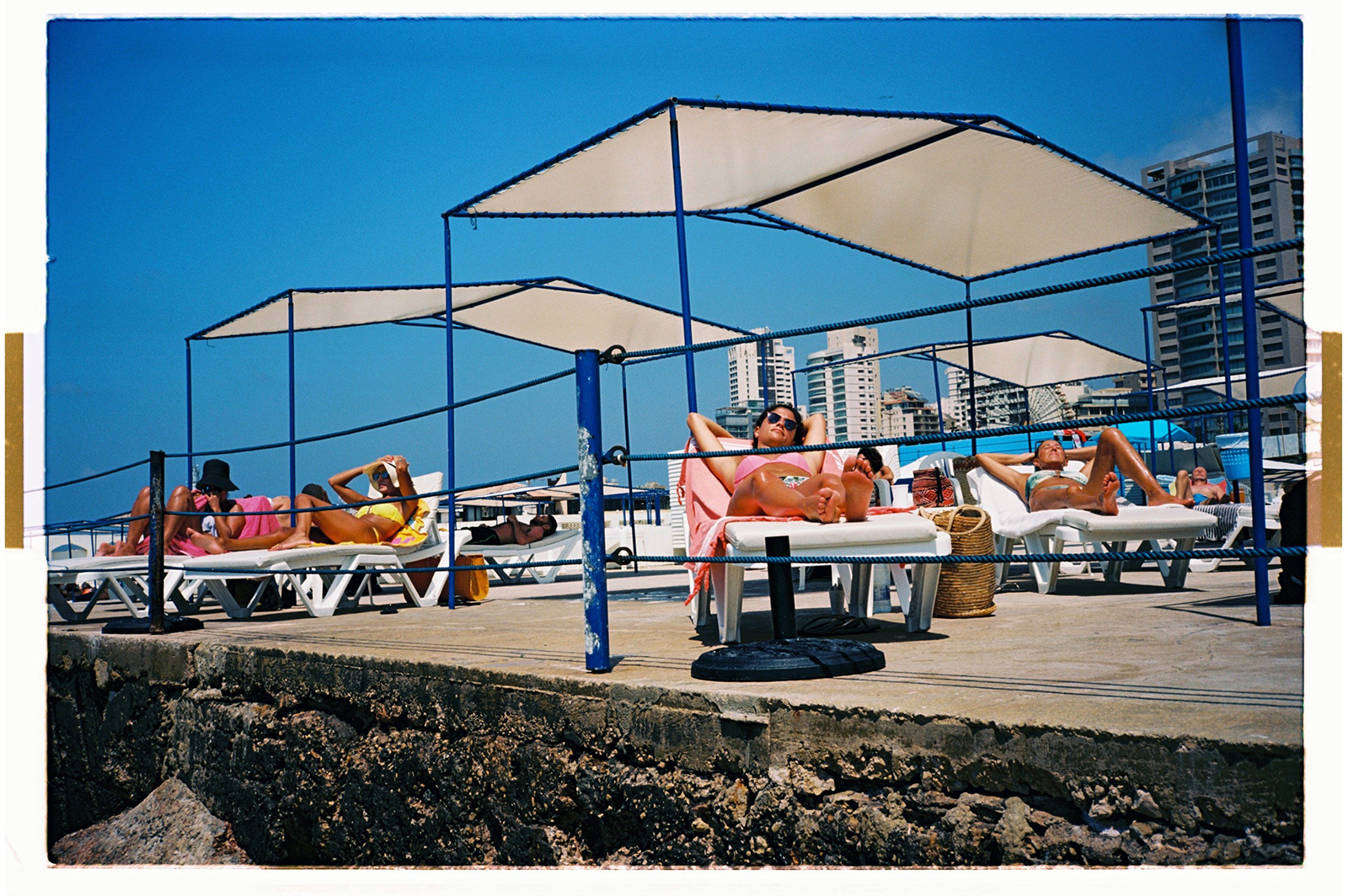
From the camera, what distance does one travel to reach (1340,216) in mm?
2779

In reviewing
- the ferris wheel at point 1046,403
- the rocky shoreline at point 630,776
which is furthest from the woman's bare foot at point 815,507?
the ferris wheel at point 1046,403

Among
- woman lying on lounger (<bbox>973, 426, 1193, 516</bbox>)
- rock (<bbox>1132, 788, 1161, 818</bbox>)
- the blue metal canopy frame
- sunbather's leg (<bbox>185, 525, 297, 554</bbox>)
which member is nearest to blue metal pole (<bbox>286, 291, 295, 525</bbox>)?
the blue metal canopy frame

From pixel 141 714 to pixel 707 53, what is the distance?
13.0 feet

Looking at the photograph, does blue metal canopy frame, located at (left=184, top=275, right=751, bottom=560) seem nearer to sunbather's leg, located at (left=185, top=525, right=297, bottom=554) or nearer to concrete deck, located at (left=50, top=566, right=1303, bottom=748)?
sunbather's leg, located at (left=185, top=525, right=297, bottom=554)

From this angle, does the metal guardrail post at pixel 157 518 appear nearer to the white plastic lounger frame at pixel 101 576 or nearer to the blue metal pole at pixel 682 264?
the white plastic lounger frame at pixel 101 576

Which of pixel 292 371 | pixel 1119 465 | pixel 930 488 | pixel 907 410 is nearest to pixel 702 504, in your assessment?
pixel 1119 465

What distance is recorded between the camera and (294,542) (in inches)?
241

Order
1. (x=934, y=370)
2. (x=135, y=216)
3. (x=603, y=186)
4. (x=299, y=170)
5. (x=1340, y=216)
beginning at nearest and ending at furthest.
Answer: (x=1340, y=216) → (x=603, y=186) → (x=934, y=370) → (x=135, y=216) → (x=299, y=170)

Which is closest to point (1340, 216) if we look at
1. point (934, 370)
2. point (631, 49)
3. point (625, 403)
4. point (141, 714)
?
point (631, 49)

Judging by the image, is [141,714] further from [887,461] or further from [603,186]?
[887,461]

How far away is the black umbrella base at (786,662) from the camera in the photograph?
2240 millimetres

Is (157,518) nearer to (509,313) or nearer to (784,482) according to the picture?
(784,482)

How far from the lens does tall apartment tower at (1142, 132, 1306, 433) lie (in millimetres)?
6355

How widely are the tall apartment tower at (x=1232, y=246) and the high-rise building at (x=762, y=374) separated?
3049 millimetres
